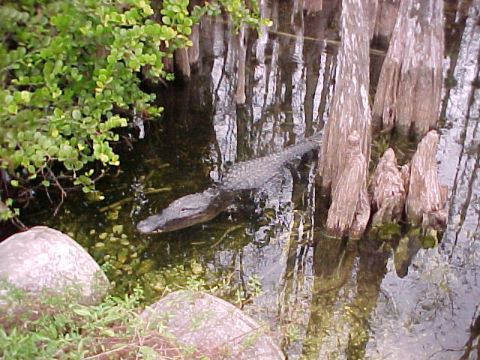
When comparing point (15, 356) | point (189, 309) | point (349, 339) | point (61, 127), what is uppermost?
point (61, 127)

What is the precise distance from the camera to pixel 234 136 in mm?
6844

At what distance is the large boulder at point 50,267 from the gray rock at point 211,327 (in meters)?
0.47

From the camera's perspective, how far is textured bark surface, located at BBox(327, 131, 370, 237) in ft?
15.7

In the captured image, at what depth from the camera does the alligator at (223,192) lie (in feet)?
16.8

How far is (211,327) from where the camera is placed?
3.43 m

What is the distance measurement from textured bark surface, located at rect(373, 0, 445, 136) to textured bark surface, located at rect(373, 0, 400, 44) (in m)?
2.78

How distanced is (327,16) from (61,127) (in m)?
8.22

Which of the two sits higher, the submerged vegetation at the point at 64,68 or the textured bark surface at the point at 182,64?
the submerged vegetation at the point at 64,68

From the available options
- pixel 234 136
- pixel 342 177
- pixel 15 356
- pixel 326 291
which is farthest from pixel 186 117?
pixel 15 356

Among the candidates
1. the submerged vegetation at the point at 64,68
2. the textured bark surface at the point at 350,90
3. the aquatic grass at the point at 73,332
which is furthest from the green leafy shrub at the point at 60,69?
the textured bark surface at the point at 350,90

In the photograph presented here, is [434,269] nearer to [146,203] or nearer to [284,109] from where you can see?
[146,203]

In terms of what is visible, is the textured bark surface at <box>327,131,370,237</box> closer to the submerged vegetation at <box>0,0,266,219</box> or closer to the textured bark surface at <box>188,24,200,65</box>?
the submerged vegetation at <box>0,0,266,219</box>

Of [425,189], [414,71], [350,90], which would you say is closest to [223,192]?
[350,90]

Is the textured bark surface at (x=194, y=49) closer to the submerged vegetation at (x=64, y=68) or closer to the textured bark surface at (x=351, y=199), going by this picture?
the submerged vegetation at (x=64, y=68)
